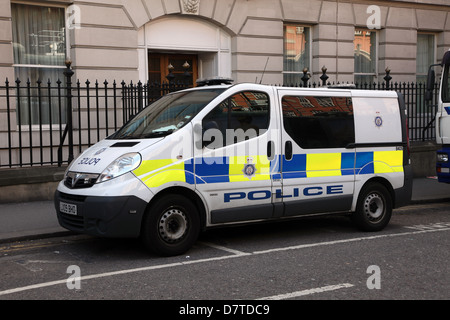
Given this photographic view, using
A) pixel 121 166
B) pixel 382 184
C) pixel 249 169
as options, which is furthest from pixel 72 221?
pixel 382 184

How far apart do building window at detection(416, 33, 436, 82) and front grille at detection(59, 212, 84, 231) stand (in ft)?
47.9

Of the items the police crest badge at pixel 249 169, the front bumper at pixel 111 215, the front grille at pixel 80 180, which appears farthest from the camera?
the police crest badge at pixel 249 169

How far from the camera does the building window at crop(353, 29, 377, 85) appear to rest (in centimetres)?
1723

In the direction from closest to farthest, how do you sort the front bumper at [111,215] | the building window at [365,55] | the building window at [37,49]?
the front bumper at [111,215]
the building window at [37,49]
the building window at [365,55]

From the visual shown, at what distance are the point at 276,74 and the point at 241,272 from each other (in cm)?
1043

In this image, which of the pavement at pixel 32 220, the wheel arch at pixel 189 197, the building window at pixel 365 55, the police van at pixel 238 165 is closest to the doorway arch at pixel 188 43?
the building window at pixel 365 55

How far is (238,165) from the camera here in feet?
22.1

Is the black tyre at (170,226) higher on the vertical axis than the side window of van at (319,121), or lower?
lower

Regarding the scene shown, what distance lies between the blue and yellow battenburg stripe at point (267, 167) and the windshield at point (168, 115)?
1.61 ft

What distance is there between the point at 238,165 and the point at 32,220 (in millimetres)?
3580

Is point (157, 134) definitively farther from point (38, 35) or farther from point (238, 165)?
point (38, 35)

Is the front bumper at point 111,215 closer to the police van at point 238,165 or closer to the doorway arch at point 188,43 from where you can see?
the police van at point 238,165

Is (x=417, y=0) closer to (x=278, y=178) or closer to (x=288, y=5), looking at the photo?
(x=288, y=5)

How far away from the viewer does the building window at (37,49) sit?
12.1 meters
